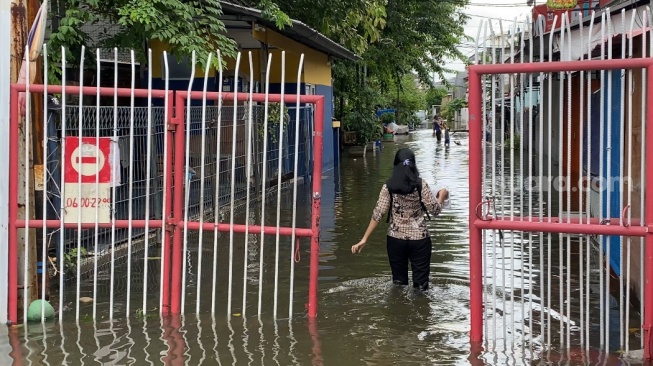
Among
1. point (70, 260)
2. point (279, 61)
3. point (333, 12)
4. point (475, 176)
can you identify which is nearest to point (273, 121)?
point (333, 12)

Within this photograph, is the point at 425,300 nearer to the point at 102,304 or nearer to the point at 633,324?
the point at 633,324

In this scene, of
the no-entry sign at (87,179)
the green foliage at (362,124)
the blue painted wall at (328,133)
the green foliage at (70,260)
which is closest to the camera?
the no-entry sign at (87,179)

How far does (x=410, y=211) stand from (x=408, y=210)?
0.07 ft

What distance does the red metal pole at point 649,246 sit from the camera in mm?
5051

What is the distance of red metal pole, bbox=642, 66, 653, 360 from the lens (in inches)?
199

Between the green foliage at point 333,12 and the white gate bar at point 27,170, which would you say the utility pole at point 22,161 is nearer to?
the white gate bar at point 27,170

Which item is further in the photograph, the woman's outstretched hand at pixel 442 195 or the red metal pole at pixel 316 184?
the woman's outstretched hand at pixel 442 195

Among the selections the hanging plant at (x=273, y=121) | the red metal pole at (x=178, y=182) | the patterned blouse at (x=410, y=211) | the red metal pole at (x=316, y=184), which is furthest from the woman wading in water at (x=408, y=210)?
the hanging plant at (x=273, y=121)

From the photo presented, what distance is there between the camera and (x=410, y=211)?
7348 millimetres

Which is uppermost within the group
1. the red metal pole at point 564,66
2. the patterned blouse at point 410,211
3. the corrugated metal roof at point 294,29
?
the corrugated metal roof at point 294,29

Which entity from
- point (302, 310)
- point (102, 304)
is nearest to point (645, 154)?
point (302, 310)

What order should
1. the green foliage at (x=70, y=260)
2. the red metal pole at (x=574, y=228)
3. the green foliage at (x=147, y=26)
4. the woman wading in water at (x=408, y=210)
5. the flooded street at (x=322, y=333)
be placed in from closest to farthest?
the red metal pole at (x=574, y=228), the flooded street at (x=322, y=333), the woman wading in water at (x=408, y=210), the green foliage at (x=70, y=260), the green foliage at (x=147, y=26)

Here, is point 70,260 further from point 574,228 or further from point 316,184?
point 574,228

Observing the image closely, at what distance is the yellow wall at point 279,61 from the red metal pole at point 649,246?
9.89m
